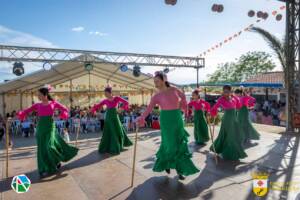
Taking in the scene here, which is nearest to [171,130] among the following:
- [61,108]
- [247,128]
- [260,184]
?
[260,184]

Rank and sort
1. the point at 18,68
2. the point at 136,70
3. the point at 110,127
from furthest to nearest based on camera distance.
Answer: the point at 136,70
the point at 18,68
the point at 110,127

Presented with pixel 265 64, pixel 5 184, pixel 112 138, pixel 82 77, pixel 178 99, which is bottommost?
pixel 5 184

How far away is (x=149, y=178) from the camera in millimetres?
4957

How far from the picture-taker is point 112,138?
7227 millimetres

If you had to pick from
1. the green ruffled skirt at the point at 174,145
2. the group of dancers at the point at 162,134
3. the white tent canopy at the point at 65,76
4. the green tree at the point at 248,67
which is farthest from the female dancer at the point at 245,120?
the green tree at the point at 248,67

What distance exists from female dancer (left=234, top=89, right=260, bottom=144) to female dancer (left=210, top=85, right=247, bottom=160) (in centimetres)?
227

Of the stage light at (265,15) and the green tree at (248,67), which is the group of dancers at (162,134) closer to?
the stage light at (265,15)

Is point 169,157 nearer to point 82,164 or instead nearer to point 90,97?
point 82,164

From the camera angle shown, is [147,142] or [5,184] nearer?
[5,184]

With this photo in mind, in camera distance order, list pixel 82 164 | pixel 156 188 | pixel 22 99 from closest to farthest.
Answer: pixel 156 188 < pixel 82 164 < pixel 22 99

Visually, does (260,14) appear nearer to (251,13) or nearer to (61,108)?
(251,13)

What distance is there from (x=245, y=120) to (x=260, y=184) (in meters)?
4.34

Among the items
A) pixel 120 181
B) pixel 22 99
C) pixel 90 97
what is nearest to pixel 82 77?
pixel 90 97

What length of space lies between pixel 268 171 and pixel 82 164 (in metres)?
4.01
